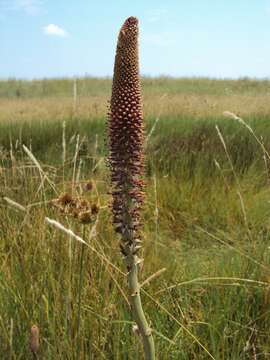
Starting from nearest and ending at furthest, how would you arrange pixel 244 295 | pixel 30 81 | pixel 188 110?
pixel 244 295, pixel 188 110, pixel 30 81

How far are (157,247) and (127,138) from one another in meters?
2.58

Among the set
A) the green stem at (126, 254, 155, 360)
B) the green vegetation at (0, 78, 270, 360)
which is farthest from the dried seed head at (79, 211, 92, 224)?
the green stem at (126, 254, 155, 360)

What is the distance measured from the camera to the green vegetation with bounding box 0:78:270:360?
7.84 ft

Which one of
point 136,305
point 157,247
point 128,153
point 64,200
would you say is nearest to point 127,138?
point 128,153

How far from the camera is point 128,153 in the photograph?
1286mm

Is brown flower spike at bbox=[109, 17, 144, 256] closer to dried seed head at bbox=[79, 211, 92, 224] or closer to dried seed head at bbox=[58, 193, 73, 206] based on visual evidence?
dried seed head at bbox=[79, 211, 92, 224]

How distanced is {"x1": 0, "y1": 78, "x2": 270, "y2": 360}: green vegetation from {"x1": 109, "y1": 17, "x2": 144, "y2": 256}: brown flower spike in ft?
1.26

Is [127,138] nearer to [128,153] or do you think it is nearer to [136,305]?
[128,153]

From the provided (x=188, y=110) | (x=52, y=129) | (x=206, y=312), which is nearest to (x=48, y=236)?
(x=206, y=312)

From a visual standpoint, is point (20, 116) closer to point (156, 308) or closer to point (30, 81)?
point (156, 308)

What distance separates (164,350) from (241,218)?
278 centimetres

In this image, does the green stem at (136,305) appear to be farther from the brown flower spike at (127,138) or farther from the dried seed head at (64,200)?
the dried seed head at (64,200)

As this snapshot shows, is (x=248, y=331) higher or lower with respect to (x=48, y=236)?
lower

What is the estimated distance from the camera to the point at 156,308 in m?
2.71
